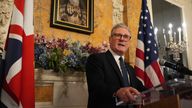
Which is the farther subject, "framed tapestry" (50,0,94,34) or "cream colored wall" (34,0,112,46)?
"framed tapestry" (50,0,94,34)

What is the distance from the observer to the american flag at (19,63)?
2.23 meters

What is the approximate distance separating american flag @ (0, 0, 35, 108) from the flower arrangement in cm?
78

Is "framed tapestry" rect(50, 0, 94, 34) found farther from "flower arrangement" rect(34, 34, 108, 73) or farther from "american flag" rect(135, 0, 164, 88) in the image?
"american flag" rect(135, 0, 164, 88)

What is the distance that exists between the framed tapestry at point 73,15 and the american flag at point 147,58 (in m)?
0.88

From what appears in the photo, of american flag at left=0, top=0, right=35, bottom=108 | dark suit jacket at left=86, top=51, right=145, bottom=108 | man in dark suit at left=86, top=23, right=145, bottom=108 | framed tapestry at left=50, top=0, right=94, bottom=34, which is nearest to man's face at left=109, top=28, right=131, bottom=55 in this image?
man in dark suit at left=86, top=23, right=145, bottom=108

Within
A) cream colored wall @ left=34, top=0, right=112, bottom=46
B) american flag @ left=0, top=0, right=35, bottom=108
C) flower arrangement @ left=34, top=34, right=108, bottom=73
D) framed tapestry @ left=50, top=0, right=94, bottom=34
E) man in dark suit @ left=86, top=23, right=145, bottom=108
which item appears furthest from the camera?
framed tapestry @ left=50, top=0, right=94, bottom=34

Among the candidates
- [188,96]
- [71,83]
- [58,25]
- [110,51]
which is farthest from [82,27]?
[188,96]

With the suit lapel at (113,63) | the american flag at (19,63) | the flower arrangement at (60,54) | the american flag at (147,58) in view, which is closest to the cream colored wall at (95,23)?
the flower arrangement at (60,54)

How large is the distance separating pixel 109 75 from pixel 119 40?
1.69 feet

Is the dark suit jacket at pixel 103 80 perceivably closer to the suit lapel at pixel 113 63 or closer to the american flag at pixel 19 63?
the suit lapel at pixel 113 63

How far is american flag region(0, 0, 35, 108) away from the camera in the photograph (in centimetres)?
223

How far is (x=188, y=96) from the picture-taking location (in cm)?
174

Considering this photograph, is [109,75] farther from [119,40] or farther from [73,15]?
[73,15]

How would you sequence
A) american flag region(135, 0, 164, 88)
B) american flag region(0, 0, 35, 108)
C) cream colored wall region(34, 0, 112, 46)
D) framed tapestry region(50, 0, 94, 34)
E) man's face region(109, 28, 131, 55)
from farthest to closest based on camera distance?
framed tapestry region(50, 0, 94, 34), cream colored wall region(34, 0, 112, 46), american flag region(135, 0, 164, 88), man's face region(109, 28, 131, 55), american flag region(0, 0, 35, 108)
